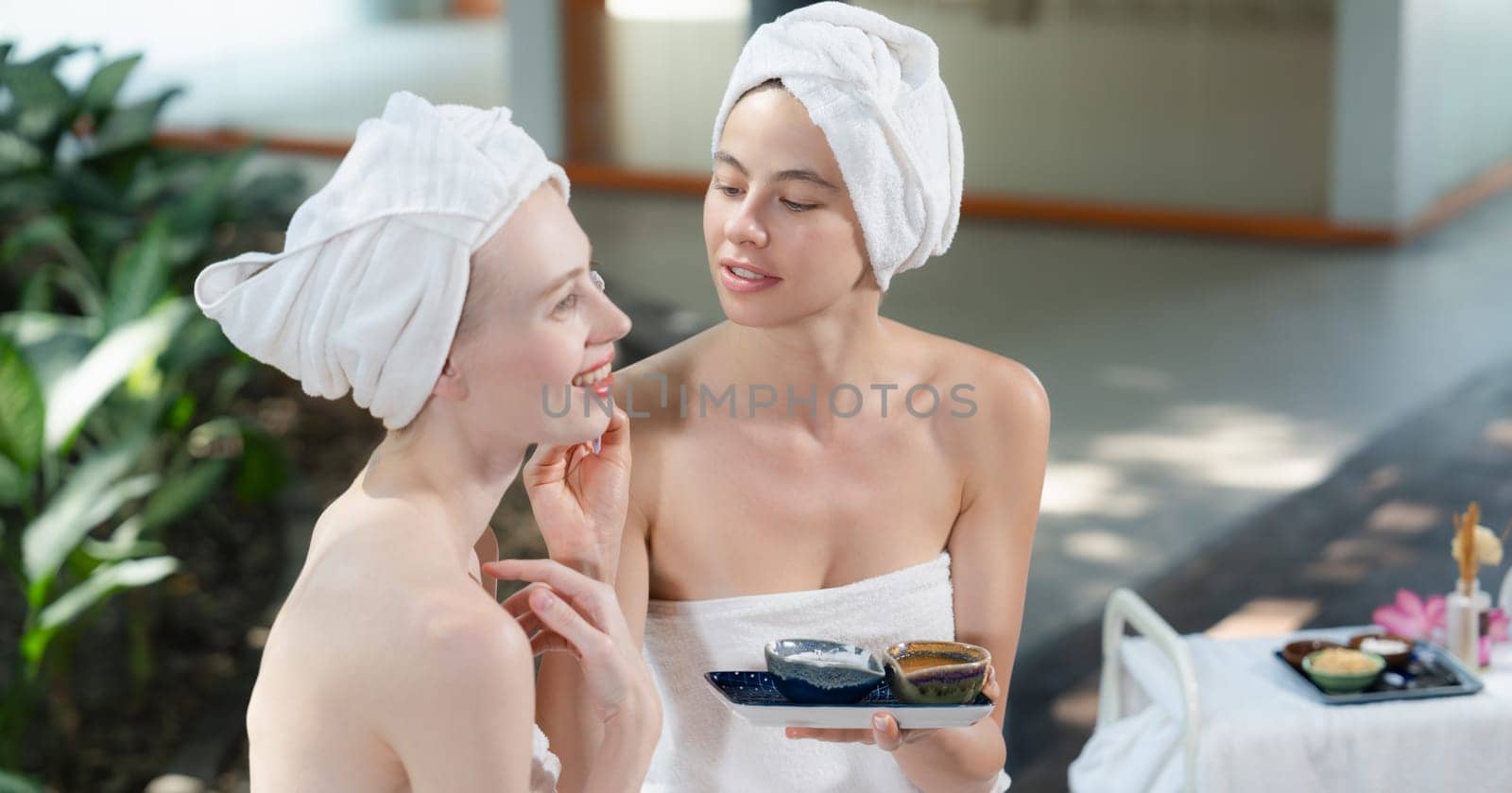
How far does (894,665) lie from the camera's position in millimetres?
1700

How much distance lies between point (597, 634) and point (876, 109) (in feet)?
2.04

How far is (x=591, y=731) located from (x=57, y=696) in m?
3.70

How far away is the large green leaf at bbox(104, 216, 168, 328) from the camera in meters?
4.98

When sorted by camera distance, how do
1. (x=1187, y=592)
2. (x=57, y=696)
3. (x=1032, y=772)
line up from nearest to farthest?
(x=1032, y=772), (x=1187, y=592), (x=57, y=696)

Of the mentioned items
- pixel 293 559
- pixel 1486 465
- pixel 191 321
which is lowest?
pixel 293 559

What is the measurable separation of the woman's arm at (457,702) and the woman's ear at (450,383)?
0.20 m

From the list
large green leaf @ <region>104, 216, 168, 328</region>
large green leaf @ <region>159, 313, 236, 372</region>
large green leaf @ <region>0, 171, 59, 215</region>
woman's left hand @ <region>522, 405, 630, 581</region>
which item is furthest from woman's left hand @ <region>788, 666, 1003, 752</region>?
large green leaf @ <region>0, 171, 59, 215</region>

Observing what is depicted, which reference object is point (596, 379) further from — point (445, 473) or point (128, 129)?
point (128, 129)

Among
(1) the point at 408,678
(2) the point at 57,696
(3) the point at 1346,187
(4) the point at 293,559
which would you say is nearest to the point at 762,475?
(1) the point at 408,678

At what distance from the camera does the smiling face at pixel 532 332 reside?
4.87 ft

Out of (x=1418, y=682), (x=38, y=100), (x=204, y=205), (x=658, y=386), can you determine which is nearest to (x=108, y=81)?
(x=38, y=100)

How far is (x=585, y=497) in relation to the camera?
1.77 meters

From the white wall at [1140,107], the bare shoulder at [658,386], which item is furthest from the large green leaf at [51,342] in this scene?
the white wall at [1140,107]

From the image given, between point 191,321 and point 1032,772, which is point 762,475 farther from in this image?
point 191,321
